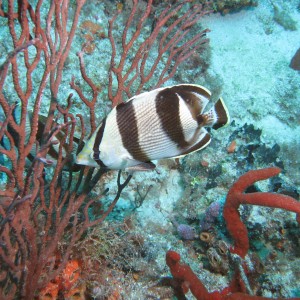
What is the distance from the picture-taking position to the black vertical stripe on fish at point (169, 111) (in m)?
1.87

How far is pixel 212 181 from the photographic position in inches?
174

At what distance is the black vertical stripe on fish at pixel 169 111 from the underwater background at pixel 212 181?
Answer: 109 cm

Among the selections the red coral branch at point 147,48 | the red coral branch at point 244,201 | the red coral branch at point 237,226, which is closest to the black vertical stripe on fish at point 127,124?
the red coral branch at point 147,48

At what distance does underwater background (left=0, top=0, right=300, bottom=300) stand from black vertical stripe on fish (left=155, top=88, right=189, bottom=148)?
1092mm

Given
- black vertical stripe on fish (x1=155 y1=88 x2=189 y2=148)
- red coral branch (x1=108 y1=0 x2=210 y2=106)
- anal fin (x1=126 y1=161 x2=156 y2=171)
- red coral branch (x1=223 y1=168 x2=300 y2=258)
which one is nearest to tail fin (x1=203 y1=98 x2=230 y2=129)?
black vertical stripe on fish (x1=155 y1=88 x2=189 y2=148)

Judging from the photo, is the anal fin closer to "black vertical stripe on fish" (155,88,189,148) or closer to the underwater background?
"black vertical stripe on fish" (155,88,189,148)

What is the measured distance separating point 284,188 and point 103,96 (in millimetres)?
3088

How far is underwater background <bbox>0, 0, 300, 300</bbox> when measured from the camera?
124 inches

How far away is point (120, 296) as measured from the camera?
116 inches

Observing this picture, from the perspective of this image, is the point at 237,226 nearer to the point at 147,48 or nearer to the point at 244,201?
the point at 244,201

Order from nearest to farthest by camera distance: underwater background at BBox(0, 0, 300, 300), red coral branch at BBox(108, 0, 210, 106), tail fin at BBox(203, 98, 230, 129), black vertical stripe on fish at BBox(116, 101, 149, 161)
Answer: black vertical stripe on fish at BBox(116, 101, 149, 161) → tail fin at BBox(203, 98, 230, 129) → red coral branch at BBox(108, 0, 210, 106) → underwater background at BBox(0, 0, 300, 300)

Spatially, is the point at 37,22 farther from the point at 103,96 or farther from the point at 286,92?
the point at 286,92

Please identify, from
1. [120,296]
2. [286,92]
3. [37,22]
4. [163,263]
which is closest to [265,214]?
[163,263]

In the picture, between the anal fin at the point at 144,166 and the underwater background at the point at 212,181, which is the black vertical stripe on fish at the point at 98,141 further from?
the underwater background at the point at 212,181
